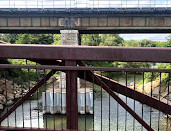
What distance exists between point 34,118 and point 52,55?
421 inches

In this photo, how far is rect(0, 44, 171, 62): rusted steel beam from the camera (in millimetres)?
2041

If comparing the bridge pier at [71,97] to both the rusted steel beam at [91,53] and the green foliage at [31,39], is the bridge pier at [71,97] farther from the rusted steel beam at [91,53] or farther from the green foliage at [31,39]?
the green foliage at [31,39]

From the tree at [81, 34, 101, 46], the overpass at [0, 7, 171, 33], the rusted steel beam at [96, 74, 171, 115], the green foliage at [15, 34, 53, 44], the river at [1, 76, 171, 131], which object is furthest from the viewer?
the tree at [81, 34, 101, 46]

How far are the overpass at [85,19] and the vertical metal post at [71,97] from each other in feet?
45.5

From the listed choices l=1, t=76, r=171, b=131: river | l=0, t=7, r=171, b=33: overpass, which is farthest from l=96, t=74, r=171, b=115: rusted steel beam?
l=0, t=7, r=171, b=33: overpass

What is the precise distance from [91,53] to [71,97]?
21.6 inches

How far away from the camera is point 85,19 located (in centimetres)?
1592

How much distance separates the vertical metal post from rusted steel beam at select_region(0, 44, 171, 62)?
13 centimetres

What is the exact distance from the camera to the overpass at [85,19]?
15.4 meters

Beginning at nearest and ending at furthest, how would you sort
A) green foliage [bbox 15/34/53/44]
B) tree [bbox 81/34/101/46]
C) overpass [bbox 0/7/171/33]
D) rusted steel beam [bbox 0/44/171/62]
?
rusted steel beam [bbox 0/44/171/62]
overpass [bbox 0/7/171/33]
green foliage [bbox 15/34/53/44]
tree [bbox 81/34/101/46]

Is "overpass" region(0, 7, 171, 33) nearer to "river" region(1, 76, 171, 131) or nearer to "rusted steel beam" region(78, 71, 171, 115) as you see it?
"river" region(1, 76, 171, 131)

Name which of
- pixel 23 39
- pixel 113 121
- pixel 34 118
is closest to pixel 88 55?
pixel 113 121

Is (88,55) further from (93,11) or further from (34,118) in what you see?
(93,11)

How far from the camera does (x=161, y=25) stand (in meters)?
15.7
